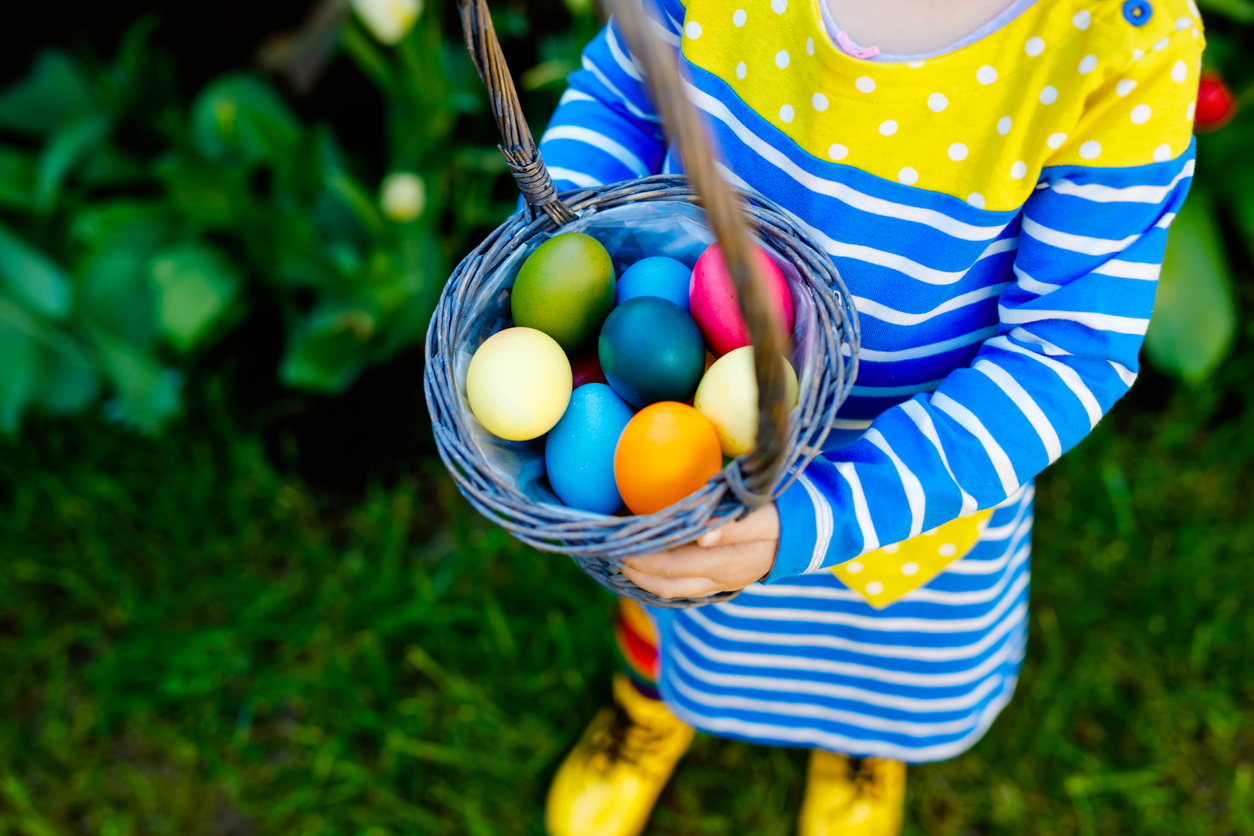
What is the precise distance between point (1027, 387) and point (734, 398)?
0.82 feet

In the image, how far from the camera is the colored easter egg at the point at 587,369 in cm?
96

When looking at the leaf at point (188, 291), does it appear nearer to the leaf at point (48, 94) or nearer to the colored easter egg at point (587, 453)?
the leaf at point (48, 94)

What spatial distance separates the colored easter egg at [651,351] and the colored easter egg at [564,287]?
3 cm

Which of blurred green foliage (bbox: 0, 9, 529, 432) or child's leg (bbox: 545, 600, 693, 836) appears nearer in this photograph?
child's leg (bbox: 545, 600, 693, 836)

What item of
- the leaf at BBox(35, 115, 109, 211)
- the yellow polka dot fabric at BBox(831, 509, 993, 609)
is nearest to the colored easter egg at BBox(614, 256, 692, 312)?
the yellow polka dot fabric at BBox(831, 509, 993, 609)

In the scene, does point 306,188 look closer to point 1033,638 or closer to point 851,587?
point 851,587

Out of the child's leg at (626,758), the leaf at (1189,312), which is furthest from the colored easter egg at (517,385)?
the leaf at (1189,312)

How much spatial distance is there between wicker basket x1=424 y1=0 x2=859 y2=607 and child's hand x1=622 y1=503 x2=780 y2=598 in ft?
0.10

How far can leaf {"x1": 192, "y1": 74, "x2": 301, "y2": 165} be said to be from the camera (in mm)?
1517

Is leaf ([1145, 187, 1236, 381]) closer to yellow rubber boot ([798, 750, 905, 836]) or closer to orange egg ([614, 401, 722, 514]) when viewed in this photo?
yellow rubber boot ([798, 750, 905, 836])

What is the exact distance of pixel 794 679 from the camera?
1.20 metres

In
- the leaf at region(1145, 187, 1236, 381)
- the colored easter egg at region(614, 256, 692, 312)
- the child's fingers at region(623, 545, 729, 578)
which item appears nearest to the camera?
the child's fingers at region(623, 545, 729, 578)

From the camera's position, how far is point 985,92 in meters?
0.70

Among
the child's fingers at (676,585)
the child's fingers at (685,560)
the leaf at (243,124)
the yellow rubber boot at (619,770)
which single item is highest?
the leaf at (243,124)
